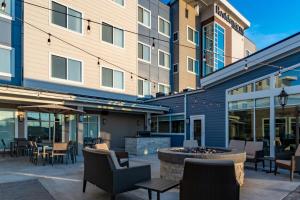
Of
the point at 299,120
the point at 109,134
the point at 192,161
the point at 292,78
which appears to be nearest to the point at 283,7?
the point at 292,78

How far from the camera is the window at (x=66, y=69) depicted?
557 inches

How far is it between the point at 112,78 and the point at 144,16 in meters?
5.91

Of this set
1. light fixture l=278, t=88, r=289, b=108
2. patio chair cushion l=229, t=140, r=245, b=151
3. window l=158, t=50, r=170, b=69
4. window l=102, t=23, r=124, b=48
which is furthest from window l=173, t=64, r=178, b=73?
light fixture l=278, t=88, r=289, b=108

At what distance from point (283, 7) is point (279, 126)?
1008 centimetres

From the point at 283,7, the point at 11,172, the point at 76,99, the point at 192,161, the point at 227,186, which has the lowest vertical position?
the point at 11,172

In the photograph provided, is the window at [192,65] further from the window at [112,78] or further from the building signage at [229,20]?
the window at [112,78]

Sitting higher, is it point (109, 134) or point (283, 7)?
point (283, 7)

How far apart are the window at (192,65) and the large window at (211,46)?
25.0 inches

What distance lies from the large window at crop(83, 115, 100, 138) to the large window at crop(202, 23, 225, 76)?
11.4m

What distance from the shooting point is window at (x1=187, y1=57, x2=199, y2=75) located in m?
23.0

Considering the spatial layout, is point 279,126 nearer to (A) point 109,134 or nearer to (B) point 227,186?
(B) point 227,186

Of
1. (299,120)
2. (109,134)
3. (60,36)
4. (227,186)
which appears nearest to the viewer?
(227,186)

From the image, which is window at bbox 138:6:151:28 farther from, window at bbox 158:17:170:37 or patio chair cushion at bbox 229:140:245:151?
patio chair cushion at bbox 229:140:245:151

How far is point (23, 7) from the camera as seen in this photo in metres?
13.1
